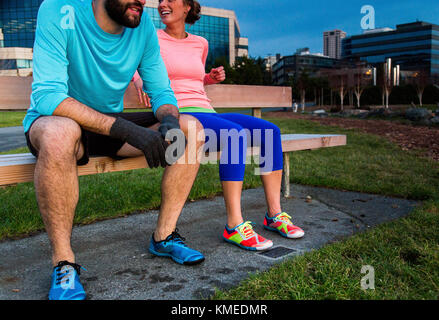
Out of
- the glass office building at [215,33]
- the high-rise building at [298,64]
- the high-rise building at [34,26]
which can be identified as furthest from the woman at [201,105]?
the high-rise building at [298,64]

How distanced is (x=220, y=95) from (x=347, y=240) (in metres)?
1.75

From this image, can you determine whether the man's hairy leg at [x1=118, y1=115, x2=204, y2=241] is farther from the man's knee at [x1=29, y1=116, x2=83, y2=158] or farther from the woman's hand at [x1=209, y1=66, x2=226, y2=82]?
the woman's hand at [x1=209, y1=66, x2=226, y2=82]

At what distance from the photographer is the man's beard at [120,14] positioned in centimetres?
202

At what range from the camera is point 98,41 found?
2.08 meters

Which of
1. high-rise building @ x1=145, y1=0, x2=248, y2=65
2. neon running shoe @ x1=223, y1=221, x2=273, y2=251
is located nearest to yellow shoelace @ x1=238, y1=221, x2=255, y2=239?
neon running shoe @ x1=223, y1=221, x2=273, y2=251

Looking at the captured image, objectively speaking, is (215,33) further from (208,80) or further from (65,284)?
(65,284)

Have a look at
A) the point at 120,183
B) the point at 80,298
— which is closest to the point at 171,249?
the point at 80,298

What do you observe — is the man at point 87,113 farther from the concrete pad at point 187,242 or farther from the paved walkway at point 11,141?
the paved walkway at point 11,141

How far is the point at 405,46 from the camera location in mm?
84188

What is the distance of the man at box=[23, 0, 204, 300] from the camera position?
1741 millimetres

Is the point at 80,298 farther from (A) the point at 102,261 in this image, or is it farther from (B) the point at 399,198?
(B) the point at 399,198

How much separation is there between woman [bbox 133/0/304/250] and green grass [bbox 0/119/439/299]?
1.63ft

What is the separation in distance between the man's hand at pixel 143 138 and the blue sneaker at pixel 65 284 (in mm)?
591

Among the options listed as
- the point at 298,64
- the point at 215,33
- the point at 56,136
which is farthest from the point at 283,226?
the point at 298,64
